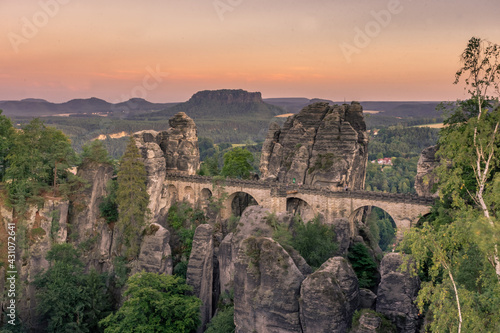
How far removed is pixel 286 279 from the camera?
898 inches

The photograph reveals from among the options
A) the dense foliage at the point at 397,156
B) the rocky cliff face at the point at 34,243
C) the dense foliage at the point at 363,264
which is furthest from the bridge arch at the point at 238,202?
the dense foliage at the point at 397,156

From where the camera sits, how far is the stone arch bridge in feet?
125

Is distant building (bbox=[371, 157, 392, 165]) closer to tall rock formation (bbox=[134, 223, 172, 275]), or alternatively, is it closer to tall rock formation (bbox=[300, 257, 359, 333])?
tall rock formation (bbox=[134, 223, 172, 275])

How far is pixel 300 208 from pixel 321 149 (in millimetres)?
6846

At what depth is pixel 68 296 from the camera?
3491cm

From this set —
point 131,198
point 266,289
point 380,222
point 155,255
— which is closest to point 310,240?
point 266,289

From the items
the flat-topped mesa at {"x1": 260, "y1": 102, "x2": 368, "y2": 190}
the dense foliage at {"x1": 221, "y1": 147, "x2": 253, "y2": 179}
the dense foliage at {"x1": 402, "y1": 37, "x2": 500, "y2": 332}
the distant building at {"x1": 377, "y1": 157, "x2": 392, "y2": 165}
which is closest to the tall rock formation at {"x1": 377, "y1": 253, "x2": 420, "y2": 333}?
the dense foliage at {"x1": 402, "y1": 37, "x2": 500, "y2": 332}

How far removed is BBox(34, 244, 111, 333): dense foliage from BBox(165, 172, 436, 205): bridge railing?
51.1ft

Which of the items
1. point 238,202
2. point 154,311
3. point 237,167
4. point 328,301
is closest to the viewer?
point 328,301

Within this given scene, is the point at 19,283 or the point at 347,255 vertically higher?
the point at 347,255

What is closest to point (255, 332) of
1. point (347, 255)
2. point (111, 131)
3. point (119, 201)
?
point (347, 255)

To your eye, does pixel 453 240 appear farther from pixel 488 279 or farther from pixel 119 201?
pixel 119 201

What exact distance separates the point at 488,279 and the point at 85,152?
39.6m

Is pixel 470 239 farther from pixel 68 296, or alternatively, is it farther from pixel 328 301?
pixel 68 296
